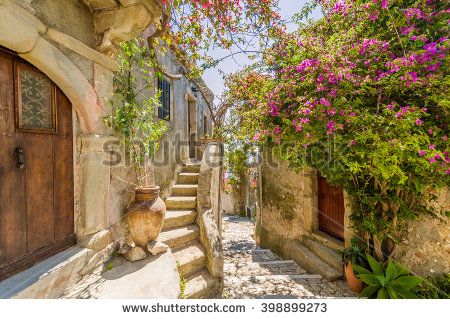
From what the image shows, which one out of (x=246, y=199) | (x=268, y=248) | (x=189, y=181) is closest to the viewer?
(x=189, y=181)

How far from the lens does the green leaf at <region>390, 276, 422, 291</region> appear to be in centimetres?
274

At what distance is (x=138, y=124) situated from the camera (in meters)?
2.94

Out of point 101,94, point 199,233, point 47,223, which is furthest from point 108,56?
point 199,233

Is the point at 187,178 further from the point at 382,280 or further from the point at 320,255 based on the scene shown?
the point at 382,280

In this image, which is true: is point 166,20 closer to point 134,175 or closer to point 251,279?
point 134,175

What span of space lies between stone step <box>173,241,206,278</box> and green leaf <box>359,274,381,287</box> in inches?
87.0

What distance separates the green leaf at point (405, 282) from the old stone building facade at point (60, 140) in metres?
3.61

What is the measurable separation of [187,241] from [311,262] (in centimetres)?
249

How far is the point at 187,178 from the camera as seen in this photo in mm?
4949

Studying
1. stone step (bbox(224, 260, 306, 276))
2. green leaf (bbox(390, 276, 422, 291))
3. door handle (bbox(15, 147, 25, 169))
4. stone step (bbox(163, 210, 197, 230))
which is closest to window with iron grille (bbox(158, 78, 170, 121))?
stone step (bbox(163, 210, 197, 230))

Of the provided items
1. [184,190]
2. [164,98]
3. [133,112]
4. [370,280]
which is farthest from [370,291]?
[164,98]

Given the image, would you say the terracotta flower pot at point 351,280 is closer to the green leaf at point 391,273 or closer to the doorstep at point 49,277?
the green leaf at point 391,273

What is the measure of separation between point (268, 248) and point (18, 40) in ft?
21.1

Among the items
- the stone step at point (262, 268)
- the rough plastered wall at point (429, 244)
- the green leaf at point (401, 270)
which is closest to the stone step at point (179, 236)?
the stone step at point (262, 268)
